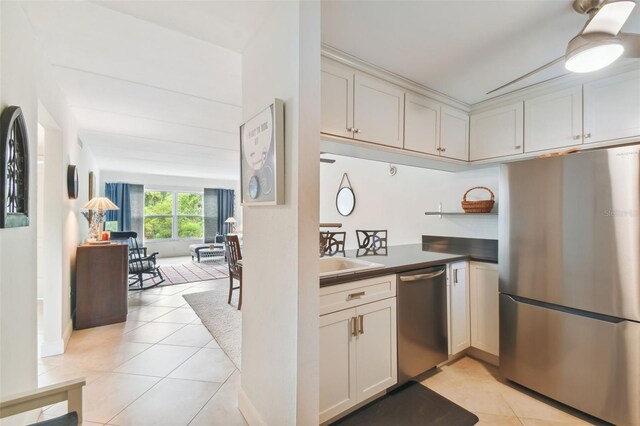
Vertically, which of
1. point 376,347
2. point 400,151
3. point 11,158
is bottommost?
point 376,347

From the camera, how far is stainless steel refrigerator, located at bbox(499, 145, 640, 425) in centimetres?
156

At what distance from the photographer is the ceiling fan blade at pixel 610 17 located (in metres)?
1.11

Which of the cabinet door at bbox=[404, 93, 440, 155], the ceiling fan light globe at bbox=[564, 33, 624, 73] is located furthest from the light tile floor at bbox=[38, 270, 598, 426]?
the ceiling fan light globe at bbox=[564, 33, 624, 73]

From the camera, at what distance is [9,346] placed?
Result: 4.49 ft

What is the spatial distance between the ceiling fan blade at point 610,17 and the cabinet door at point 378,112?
1.09 m

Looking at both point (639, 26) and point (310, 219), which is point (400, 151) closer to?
point (310, 219)

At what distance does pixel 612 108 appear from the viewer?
1926mm

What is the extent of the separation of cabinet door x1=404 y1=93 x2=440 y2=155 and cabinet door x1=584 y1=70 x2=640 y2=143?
102 cm

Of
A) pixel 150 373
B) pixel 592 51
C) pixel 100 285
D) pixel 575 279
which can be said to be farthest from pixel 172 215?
pixel 592 51

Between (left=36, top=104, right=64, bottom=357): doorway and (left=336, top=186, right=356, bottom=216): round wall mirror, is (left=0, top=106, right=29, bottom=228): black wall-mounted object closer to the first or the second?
(left=36, top=104, right=64, bottom=357): doorway

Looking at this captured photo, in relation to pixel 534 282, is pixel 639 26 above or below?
above

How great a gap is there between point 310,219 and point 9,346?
1624mm

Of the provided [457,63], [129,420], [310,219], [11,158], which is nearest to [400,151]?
[457,63]

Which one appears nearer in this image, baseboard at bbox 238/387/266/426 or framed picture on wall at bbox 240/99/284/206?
framed picture on wall at bbox 240/99/284/206
